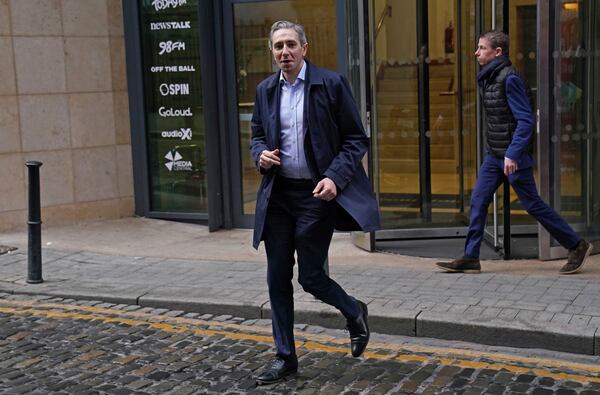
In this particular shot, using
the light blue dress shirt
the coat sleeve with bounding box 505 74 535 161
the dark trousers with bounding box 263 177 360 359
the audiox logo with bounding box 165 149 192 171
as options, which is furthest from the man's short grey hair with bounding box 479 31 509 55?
the audiox logo with bounding box 165 149 192 171

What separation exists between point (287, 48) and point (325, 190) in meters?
0.80

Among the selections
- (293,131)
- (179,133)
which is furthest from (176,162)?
(293,131)

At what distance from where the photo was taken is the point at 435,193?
Result: 30.4ft

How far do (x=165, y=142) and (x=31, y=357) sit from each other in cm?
481

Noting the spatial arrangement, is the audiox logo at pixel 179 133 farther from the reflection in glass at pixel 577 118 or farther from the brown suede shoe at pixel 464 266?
the reflection in glass at pixel 577 118

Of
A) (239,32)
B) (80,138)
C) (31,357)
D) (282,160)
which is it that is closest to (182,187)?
(80,138)

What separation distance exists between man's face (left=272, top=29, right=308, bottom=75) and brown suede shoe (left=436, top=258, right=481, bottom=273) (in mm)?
2916

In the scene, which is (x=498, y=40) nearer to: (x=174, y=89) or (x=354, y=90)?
(x=354, y=90)

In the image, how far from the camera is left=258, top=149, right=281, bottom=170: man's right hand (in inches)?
191

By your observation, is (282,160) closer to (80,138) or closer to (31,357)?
(31,357)

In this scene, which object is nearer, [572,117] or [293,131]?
[293,131]

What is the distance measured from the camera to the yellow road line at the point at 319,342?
5.29m

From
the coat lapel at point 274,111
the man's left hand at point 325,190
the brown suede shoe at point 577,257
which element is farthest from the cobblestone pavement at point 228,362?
the brown suede shoe at point 577,257

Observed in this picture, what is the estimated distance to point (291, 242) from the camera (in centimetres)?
503
